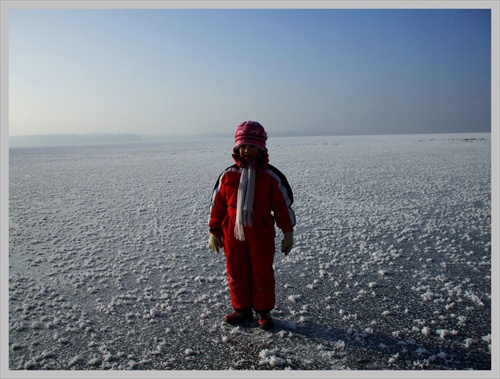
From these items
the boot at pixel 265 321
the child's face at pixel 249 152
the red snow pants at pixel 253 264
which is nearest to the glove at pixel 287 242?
the red snow pants at pixel 253 264

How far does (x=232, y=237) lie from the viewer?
8.81 ft

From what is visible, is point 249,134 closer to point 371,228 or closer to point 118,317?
point 118,317

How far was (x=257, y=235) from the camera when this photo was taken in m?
2.61

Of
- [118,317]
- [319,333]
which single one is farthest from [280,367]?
[118,317]

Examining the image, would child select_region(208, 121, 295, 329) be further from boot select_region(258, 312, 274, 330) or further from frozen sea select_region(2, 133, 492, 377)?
frozen sea select_region(2, 133, 492, 377)

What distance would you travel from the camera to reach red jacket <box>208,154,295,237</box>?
2.63 m

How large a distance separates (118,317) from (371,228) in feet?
13.1

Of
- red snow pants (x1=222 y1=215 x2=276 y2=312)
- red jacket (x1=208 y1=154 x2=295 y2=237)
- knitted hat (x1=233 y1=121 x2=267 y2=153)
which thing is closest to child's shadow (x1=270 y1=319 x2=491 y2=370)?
red snow pants (x1=222 y1=215 x2=276 y2=312)

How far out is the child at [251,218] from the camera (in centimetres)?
259

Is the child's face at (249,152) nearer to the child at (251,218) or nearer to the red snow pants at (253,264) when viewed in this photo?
the child at (251,218)

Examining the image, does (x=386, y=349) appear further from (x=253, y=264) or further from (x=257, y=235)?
(x=257, y=235)

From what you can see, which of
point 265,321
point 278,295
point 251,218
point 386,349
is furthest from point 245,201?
point 386,349

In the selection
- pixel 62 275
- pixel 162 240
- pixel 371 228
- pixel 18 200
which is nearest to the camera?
pixel 62 275

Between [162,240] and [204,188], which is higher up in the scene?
[204,188]
